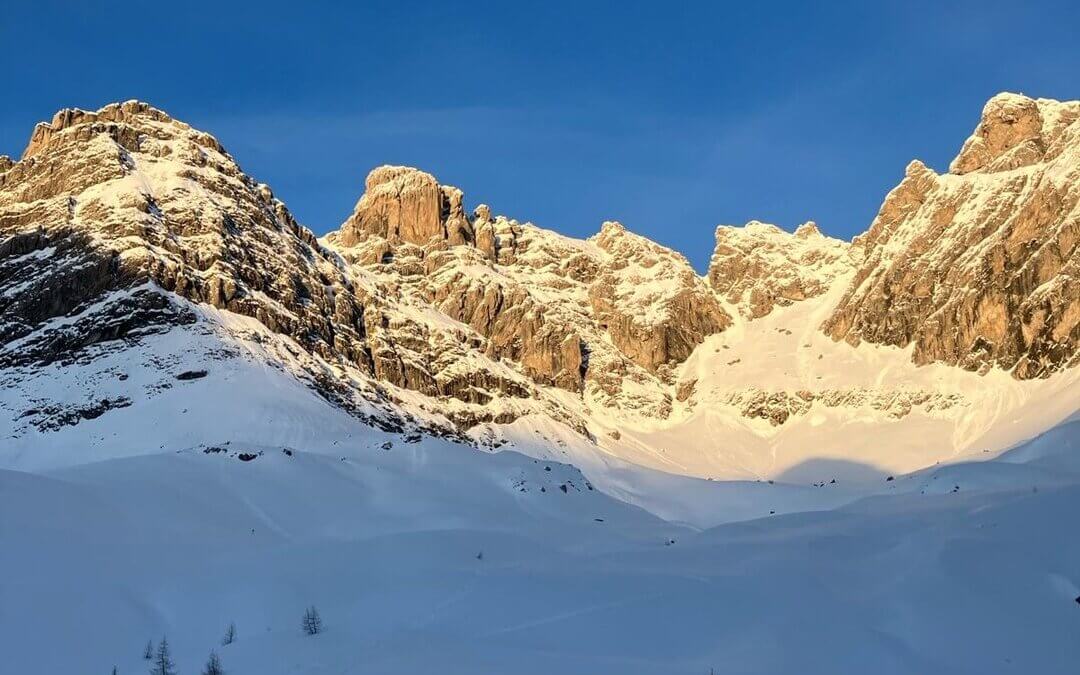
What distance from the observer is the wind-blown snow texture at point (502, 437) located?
91.3ft

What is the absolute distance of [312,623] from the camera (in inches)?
1134

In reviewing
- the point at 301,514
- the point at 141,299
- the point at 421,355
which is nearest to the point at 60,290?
the point at 141,299

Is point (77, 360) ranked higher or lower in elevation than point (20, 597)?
higher

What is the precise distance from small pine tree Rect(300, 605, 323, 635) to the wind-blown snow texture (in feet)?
1.80

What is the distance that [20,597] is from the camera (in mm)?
32438

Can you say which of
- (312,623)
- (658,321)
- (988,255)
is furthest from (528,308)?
(312,623)

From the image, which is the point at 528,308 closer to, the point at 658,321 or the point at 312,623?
the point at 658,321

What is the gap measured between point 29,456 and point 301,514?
149 feet

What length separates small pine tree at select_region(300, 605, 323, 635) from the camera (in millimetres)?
28491

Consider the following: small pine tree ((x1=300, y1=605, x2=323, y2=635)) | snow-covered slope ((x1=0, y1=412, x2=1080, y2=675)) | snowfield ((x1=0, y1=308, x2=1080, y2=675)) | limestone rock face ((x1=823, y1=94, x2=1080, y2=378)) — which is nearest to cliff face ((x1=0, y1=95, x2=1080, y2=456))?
limestone rock face ((x1=823, y1=94, x2=1080, y2=378))

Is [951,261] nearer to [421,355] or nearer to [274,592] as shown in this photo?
[421,355]

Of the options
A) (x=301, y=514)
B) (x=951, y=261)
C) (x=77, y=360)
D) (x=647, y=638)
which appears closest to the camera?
(x=647, y=638)

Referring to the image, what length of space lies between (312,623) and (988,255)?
13679 cm

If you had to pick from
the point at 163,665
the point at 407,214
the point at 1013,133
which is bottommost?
the point at 163,665
